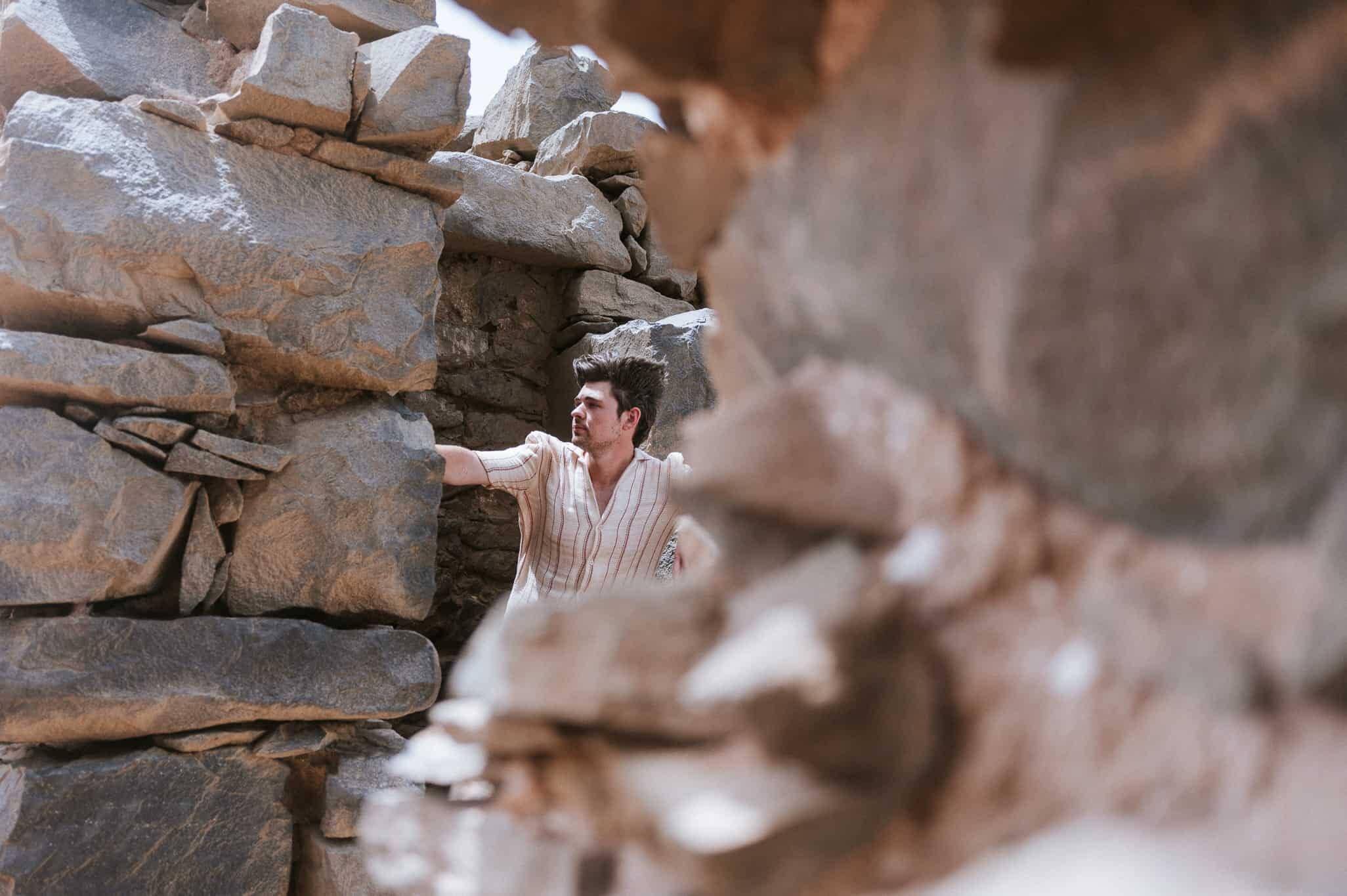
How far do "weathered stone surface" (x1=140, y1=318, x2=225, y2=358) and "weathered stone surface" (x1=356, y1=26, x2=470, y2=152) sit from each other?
598 millimetres

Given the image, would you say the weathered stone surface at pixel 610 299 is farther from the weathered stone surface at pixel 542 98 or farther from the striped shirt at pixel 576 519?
the striped shirt at pixel 576 519

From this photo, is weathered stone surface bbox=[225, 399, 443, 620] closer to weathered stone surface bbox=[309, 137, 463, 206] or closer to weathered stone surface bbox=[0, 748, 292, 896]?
weathered stone surface bbox=[0, 748, 292, 896]

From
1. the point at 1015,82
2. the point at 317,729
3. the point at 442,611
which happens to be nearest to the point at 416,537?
→ the point at 317,729

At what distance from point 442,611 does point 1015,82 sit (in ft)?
10.0

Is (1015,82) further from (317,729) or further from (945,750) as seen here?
(317,729)

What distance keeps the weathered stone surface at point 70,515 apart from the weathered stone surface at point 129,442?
0.02m

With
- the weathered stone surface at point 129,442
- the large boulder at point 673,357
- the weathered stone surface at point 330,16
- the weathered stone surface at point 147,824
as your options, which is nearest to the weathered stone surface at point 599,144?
the large boulder at point 673,357

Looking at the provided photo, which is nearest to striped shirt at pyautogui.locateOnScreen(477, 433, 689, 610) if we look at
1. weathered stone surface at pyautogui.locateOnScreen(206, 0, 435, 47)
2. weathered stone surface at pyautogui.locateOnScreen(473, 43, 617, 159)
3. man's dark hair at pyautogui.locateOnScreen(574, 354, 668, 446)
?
man's dark hair at pyautogui.locateOnScreen(574, 354, 668, 446)

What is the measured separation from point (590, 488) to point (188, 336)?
3.37ft

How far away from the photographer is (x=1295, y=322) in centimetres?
A: 46

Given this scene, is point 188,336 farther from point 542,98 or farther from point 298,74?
point 542,98

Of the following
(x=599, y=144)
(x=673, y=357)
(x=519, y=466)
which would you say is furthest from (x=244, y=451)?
(x=599, y=144)

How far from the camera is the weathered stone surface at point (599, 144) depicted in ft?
12.0

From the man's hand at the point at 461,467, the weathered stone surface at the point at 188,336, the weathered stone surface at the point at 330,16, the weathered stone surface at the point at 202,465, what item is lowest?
the weathered stone surface at the point at 202,465
